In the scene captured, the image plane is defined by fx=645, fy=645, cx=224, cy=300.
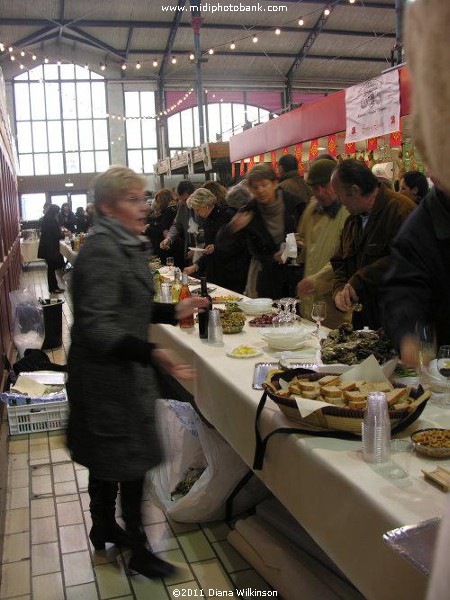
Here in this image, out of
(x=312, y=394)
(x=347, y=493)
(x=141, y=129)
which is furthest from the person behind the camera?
(x=141, y=129)

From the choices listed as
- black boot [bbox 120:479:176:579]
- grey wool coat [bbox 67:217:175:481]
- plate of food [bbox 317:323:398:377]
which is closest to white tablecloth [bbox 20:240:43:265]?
black boot [bbox 120:479:176:579]

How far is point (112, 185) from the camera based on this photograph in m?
2.30

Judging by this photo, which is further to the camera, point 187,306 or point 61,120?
point 61,120

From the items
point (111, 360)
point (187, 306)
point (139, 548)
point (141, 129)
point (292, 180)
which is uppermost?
point (141, 129)

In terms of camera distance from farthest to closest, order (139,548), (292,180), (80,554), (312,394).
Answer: (292,180) → (80,554) → (139,548) → (312,394)

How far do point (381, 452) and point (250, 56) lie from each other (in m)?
24.0

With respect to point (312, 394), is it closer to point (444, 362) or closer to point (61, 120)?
point (444, 362)

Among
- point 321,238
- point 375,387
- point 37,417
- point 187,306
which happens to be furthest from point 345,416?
point 37,417

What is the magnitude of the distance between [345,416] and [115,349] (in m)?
0.82

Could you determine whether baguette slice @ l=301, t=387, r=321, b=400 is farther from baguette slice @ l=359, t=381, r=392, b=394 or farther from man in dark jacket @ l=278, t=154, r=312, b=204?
man in dark jacket @ l=278, t=154, r=312, b=204

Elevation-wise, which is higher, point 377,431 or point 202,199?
point 202,199

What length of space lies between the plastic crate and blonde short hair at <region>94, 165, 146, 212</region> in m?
2.32

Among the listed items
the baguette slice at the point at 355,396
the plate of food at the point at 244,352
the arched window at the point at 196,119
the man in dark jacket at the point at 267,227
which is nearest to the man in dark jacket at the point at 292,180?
the man in dark jacket at the point at 267,227

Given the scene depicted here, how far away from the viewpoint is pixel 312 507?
179 centimetres
